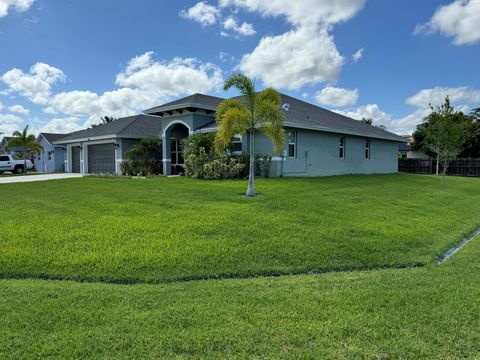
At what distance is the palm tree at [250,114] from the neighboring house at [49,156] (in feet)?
92.4

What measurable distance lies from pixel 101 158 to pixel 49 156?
12.5 m

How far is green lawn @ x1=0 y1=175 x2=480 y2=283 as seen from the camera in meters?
5.64

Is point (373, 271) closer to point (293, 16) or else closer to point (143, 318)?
point (143, 318)

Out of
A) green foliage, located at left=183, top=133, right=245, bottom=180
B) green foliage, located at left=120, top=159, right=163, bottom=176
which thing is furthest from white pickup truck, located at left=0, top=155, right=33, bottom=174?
green foliage, located at left=183, top=133, right=245, bottom=180

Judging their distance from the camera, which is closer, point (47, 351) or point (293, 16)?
point (47, 351)

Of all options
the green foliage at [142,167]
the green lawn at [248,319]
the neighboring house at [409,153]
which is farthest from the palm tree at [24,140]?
the neighboring house at [409,153]

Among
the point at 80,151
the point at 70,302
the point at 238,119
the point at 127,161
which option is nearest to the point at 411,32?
the point at 238,119

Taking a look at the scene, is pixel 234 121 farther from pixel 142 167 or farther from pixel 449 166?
pixel 449 166

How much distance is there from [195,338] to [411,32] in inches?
781

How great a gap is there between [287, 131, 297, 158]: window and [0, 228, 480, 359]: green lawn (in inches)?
583

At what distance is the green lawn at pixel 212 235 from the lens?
18.5 feet

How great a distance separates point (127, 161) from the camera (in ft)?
79.1

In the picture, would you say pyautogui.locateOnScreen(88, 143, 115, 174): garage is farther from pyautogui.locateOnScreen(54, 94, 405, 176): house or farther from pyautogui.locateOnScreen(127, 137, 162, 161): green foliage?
pyautogui.locateOnScreen(127, 137, 162, 161): green foliage

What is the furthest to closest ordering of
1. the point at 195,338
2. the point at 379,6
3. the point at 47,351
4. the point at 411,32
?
the point at 411,32
the point at 379,6
the point at 195,338
the point at 47,351
